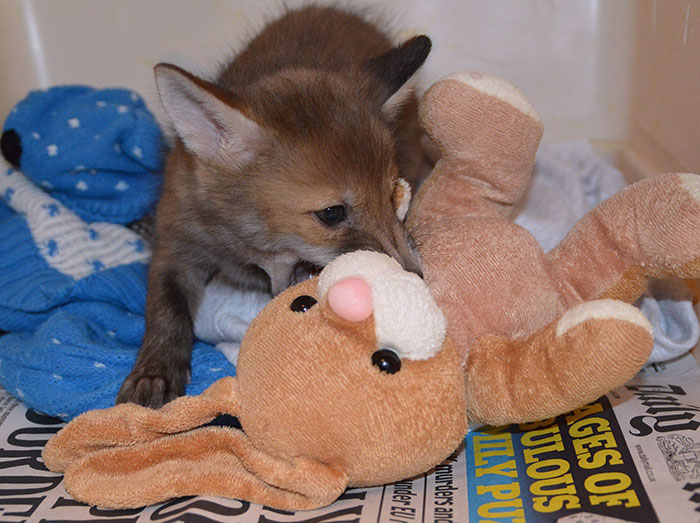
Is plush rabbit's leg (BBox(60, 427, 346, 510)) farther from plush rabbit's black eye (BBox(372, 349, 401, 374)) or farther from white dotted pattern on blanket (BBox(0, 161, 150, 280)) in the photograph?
white dotted pattern on blanket (BBox(0, 161, 150, 280))

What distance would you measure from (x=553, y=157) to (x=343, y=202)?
175 cm

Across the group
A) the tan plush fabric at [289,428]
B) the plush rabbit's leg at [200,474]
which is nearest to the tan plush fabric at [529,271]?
the tan plush fabric at [289,428]

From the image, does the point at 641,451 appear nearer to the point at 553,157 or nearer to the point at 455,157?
the point at 455,157

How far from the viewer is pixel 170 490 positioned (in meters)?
1.70

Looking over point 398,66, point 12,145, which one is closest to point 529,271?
point 398,66

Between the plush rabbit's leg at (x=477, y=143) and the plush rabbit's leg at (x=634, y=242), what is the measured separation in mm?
309

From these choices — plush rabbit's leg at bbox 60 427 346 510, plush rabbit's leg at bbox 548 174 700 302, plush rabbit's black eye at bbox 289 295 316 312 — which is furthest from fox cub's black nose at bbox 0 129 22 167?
plush rabbit's leg at bbox 548 174 700 302

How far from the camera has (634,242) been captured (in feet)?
5.99

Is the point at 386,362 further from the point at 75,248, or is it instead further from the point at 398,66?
the point at 75,248

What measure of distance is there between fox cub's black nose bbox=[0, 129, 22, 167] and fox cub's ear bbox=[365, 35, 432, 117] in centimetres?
159

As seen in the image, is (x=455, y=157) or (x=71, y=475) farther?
(x=455, y=157)

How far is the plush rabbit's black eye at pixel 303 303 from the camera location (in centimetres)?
164

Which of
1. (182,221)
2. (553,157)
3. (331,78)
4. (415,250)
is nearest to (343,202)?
(415,250)

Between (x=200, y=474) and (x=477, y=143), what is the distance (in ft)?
3.81
